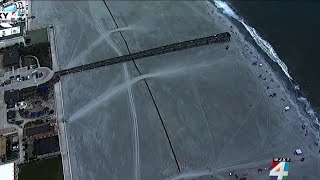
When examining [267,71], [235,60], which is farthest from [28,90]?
[267,71]

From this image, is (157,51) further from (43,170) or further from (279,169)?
(279,169)

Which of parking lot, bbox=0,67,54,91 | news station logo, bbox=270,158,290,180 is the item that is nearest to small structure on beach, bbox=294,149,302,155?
news station logo, bbox=270,158,290,180

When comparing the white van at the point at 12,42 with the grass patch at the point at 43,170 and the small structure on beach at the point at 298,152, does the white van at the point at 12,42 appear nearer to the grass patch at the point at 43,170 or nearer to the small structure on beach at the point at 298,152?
the grass patch at the point at 43,170

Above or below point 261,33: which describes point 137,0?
above

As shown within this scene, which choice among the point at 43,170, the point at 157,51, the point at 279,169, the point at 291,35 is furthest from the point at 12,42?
the point at 279,169

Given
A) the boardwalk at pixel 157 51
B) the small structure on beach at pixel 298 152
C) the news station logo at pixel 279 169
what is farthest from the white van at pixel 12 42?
the news station logo at pixel 279 169

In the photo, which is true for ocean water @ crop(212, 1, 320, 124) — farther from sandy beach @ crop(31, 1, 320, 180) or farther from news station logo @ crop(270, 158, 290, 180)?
news station logo @ crop(270, 158, 290, 180)

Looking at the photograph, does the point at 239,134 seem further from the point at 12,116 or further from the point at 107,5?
the point at 107,5
